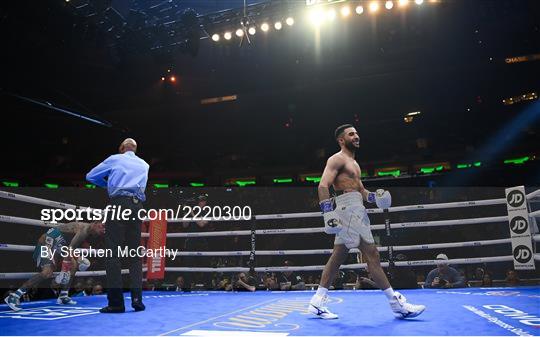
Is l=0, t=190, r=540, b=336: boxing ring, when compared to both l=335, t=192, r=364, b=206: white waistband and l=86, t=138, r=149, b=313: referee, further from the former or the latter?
l=335, t=192, r=364, b=206: white waistband

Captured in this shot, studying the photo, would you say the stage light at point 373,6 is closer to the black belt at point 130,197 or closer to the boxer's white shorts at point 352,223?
the boxer's white shorts at point 352,223

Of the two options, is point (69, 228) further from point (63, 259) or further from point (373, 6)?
point (373, 6)

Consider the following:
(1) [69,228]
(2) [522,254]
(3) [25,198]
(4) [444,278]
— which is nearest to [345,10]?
(4) [444,278]

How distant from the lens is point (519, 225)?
464 cm

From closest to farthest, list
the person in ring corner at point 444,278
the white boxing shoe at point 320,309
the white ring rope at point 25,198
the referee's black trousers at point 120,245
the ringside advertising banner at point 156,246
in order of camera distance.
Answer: the white boxing shoe at point 320,309
the referee's black trousers at point 120,245
the white ring rope at point 25,198
the person in ring corner at point 444,278
the ringside advertising banner at point 156,246

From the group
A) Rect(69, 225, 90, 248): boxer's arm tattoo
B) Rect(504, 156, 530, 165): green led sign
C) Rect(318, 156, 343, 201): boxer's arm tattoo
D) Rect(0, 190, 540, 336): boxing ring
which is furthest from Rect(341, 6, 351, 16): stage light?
Rect(504, 156, 530, 165): green led sign

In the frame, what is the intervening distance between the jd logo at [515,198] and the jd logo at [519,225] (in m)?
0.16

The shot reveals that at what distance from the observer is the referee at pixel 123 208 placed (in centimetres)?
338

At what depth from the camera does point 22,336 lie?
2.28 metres

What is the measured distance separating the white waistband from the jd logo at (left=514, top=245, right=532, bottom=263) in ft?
8.59

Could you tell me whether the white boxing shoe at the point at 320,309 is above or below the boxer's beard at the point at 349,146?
below

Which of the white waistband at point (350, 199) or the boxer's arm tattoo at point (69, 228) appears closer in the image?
the white waistband at point (350, 199)

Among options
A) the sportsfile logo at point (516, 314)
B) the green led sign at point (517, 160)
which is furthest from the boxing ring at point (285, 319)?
the green led sign at point (517, 160)

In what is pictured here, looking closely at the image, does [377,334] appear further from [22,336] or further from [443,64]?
Answer: [443,64]
